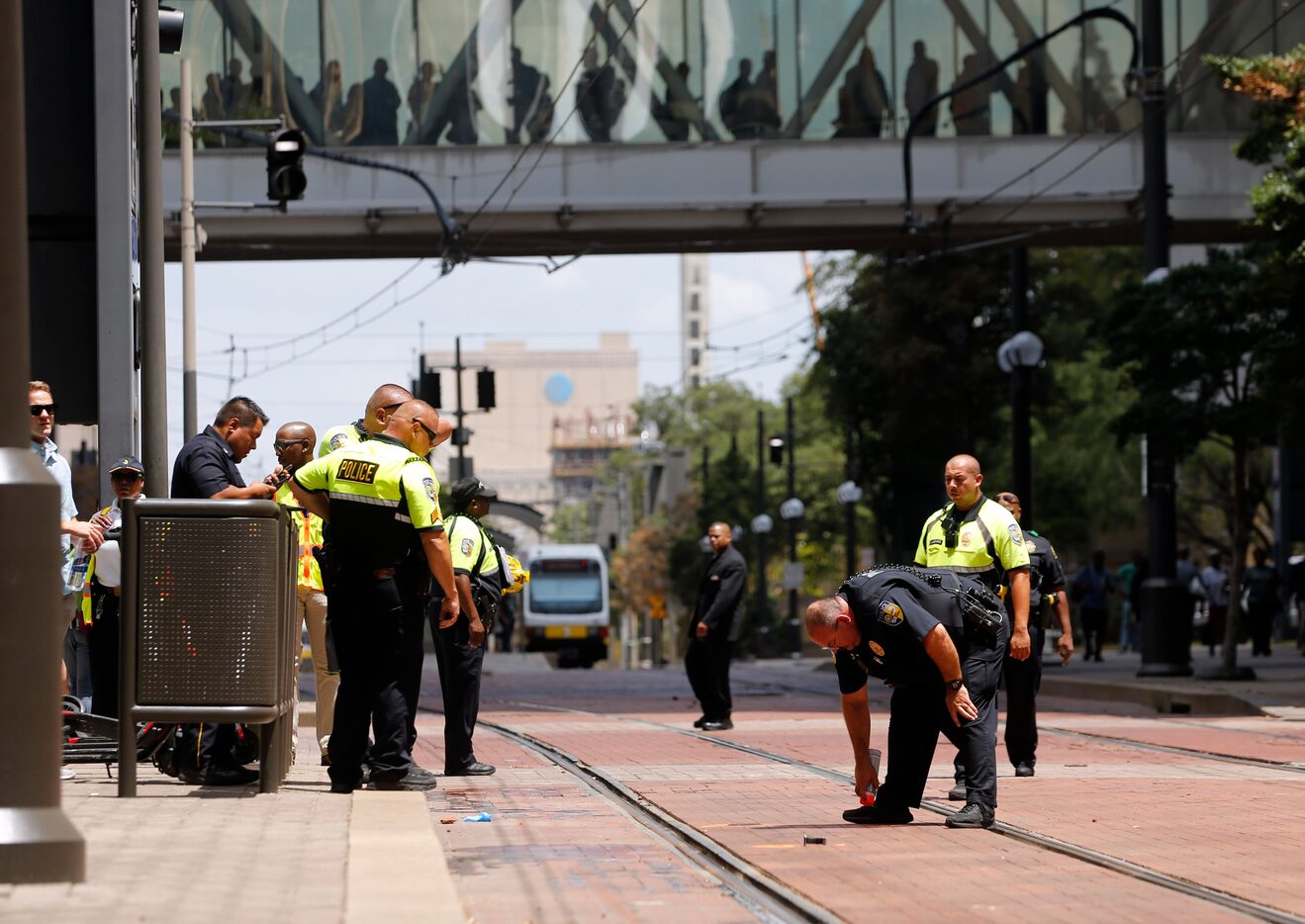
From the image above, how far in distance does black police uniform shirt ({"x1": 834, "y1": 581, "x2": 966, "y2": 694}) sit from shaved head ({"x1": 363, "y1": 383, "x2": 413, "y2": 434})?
2326mm

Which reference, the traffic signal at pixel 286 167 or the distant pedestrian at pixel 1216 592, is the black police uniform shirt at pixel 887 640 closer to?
the traffic signal at pixel 286 167

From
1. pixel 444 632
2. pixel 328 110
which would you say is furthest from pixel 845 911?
pixel 328 110

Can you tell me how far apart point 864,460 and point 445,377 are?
508ft

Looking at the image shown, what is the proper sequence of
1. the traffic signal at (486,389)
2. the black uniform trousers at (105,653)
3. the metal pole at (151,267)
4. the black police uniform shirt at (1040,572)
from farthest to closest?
1. the traffic signal at (486,389)
2. the metal pole at (151,267)
3. the black police uniform shirt at (1040,572)
4. the black uniform trousers at (105,653)

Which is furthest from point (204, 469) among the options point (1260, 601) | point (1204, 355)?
point (1260, 601)

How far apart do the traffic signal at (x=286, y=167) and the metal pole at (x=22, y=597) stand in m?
13.8

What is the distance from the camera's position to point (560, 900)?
7.57 metres

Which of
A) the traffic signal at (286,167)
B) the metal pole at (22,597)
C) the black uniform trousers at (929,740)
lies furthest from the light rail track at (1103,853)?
the traffic signal at (286,167)

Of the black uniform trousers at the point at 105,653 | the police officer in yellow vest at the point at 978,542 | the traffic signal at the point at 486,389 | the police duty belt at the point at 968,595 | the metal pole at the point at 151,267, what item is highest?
the traffic signal at the point at 486,389

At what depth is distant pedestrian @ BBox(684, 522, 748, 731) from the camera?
1841cm

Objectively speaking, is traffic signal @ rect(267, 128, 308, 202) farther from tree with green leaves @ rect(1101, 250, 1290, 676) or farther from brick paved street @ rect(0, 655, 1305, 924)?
tree with green leaves @ rect(1101, 250, 1290, 676)

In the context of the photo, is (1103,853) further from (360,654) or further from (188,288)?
(188,288)

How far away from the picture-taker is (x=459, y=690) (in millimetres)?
12758

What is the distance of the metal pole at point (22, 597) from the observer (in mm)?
6582
